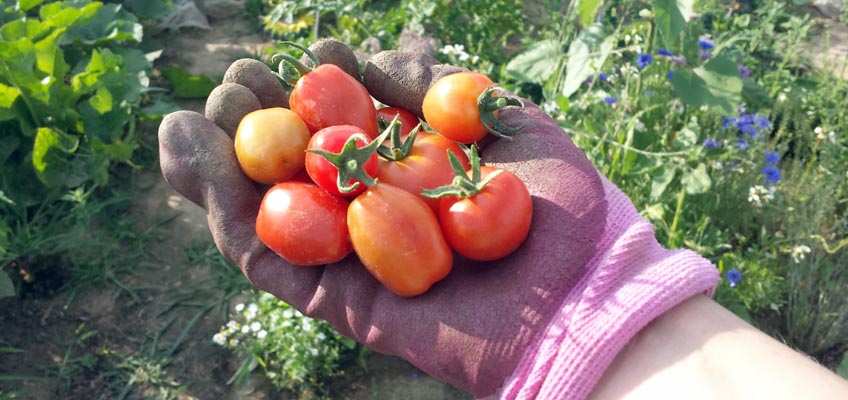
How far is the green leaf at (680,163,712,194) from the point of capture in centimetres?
243

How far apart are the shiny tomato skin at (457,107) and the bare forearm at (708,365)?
628 millimetres

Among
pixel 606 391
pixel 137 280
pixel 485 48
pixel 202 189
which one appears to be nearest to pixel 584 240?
pixel 606 391

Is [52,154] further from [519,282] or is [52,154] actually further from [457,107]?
[519,282]

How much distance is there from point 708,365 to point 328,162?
34.6 inches

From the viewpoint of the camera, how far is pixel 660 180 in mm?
2488

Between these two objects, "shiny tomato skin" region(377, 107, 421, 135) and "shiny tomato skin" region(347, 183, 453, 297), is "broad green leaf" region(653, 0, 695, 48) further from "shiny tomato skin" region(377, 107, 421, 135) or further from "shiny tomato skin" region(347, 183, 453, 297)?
"shiny tomato skin" region(347, 183, 453, 297)

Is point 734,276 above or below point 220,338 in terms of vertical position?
above

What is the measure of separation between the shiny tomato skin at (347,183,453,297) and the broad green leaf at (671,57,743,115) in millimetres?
1395

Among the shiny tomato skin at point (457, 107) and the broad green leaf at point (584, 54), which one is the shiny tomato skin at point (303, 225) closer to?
the shiny tomato skin at point (457, 107)

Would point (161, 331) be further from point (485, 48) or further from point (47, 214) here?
point (485, 48)

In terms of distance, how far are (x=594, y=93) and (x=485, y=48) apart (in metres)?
0.82

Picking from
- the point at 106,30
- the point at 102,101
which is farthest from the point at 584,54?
the point at 106,30

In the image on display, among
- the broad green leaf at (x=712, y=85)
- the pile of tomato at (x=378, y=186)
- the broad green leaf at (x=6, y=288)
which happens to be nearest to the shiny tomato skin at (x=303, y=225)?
the pile of tomato at (x=378, y=186)

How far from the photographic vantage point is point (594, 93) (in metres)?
3.02
